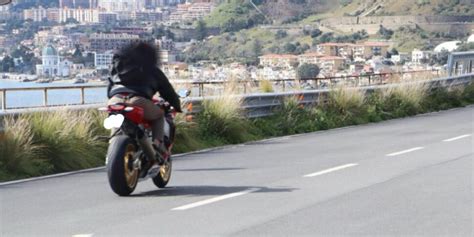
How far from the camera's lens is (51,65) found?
78.9 ft

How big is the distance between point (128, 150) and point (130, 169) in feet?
0.77

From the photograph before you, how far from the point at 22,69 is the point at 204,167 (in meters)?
11.9

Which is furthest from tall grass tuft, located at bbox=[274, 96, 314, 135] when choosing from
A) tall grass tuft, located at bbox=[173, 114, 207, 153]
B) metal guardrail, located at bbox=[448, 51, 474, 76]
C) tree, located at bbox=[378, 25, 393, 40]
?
tree, located at bbox=[378, 25, 393, 40]

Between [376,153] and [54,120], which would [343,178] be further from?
[54,120]

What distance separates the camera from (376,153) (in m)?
17.0

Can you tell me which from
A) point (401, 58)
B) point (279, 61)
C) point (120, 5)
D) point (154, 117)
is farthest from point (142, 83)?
point (401, 58)

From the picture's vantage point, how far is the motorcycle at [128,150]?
11.3 meters

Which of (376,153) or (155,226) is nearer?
(155,226)

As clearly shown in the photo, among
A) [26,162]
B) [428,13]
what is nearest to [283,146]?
[26,162]

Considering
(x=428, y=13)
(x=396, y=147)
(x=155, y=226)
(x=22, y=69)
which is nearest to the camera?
(x=155, y=226)

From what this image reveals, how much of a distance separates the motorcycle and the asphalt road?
22 cm

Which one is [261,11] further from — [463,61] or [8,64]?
[8,64]

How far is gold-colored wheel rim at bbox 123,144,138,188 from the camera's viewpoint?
450 inches

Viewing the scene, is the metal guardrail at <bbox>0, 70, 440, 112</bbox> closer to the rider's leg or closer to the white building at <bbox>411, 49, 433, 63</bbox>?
the rider's leg
